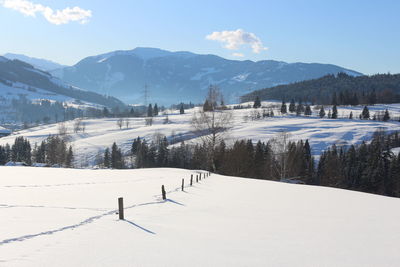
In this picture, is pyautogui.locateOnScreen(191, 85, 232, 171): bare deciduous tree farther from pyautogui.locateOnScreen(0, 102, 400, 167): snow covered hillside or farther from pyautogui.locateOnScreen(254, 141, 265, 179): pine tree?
pyautogui.locateOnScreen(0, 102, 400, 167): snow covered hillside

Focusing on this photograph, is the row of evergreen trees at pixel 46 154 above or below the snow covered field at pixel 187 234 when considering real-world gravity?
below

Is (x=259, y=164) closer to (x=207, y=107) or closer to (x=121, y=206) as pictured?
(x=207, y=107)

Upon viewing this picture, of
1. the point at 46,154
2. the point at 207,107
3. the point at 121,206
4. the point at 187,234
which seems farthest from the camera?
the point at 46,154

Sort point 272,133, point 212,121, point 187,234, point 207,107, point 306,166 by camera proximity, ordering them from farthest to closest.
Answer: point 272,133
point 306,166
point 207,107
point 212,121
point 187,234

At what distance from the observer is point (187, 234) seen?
→ 9383 millimetres

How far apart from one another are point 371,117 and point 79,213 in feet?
686

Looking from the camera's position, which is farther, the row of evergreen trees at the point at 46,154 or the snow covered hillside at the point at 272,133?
the snow covered hillside at the point at 272,133

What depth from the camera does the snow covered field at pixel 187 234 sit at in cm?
701

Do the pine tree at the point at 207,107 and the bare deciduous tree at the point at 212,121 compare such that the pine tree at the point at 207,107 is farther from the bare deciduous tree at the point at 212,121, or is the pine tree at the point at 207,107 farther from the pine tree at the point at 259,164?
the pine tree at the point at 259,164

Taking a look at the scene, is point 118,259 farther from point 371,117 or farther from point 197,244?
point 371,117

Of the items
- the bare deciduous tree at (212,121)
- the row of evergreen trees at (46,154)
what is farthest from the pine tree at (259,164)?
the row of evergreen trees at (46,154)

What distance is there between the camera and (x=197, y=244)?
27.2 ft

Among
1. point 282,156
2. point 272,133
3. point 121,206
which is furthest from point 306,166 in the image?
point 272,133

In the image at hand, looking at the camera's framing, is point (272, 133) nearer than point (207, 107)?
No
